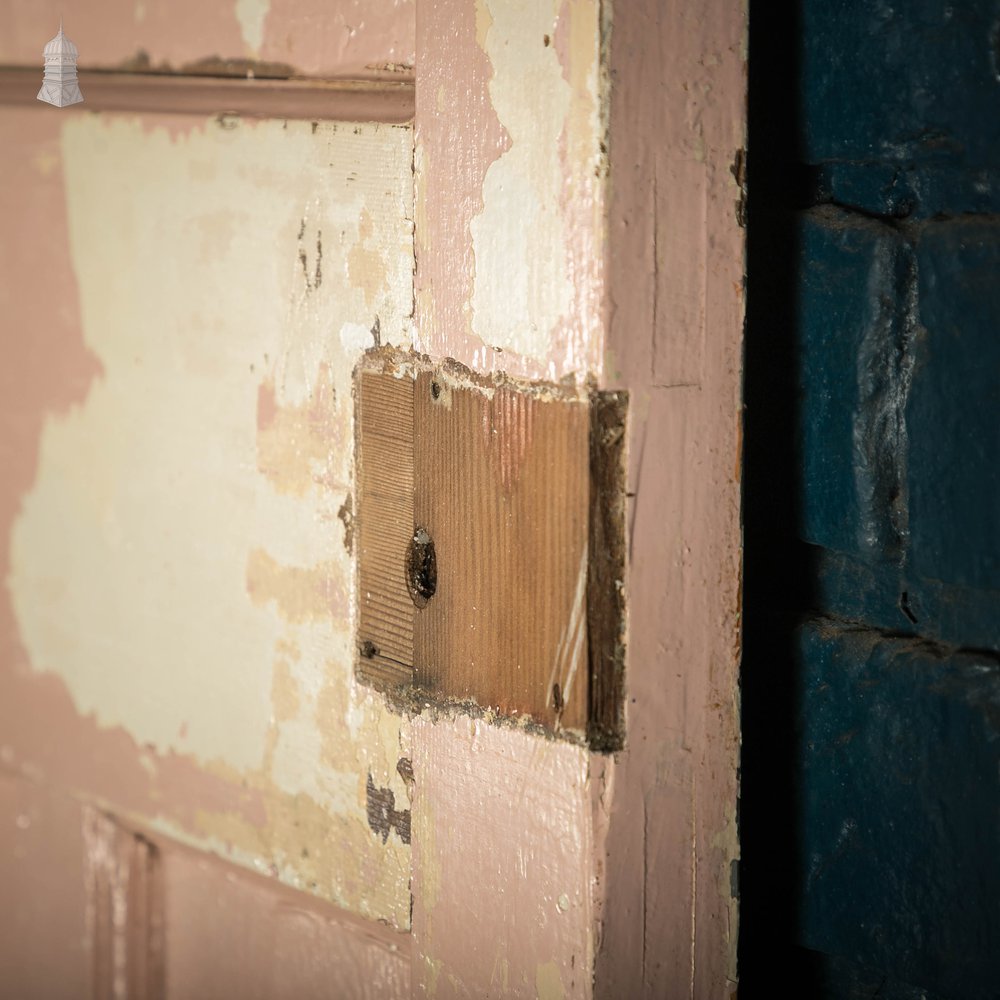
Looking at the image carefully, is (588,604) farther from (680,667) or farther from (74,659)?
(74,659)

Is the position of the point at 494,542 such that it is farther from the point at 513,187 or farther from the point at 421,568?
the point at 513,187

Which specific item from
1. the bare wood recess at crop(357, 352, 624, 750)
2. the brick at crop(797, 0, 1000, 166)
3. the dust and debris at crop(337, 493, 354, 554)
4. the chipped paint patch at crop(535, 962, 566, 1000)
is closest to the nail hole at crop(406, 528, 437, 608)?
the bare wood recess at crop(357, 352, 624, 750)

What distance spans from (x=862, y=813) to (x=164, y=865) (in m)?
0.75

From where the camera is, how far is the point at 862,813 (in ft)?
2.86

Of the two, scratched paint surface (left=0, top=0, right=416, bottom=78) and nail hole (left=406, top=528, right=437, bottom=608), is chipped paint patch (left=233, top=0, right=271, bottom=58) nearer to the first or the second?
scratched paint surface (left=0, top=0, right=416, bottom=78)

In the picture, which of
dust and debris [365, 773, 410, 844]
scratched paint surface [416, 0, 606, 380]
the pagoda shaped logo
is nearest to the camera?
scratched paint surface [416, 0, 606, 380]

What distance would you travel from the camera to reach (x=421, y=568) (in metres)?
0.86

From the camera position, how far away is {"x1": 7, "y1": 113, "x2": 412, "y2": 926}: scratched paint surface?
3.12 feet

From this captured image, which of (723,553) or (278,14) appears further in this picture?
(278,14)

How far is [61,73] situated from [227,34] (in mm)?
249

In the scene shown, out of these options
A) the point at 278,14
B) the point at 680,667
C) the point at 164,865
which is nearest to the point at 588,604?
the point at 680,667

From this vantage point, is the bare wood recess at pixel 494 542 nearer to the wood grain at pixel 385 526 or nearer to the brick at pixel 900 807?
the wood grain at pixel 385 526

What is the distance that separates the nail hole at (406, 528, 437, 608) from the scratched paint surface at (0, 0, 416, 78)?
14.3 inches

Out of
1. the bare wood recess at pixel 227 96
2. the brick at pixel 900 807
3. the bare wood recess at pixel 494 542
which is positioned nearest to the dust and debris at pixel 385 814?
the bare wood recess at pixel 494 542
